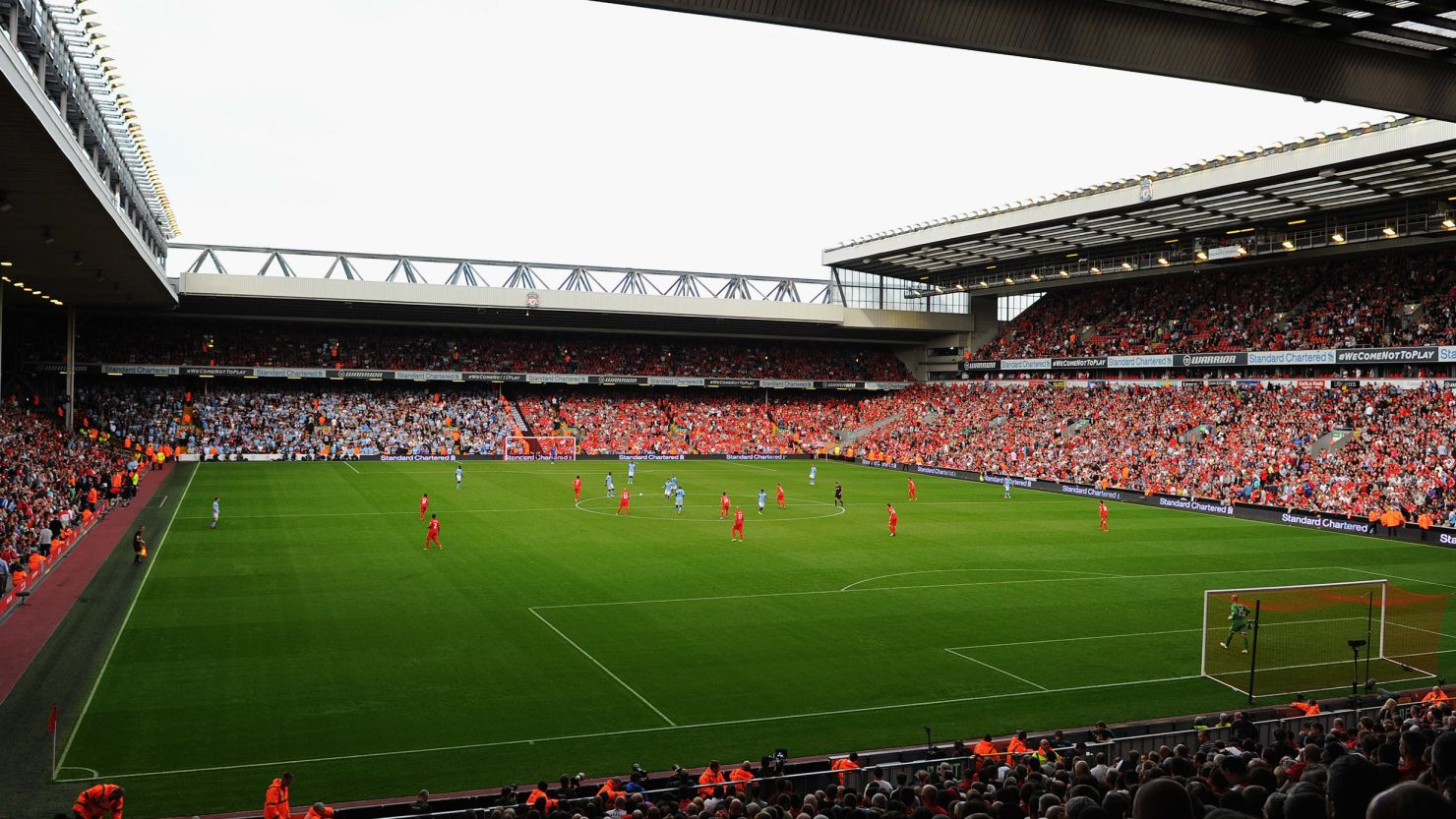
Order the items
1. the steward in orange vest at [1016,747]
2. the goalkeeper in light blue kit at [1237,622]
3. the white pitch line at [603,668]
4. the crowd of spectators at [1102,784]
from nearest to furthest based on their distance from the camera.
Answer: the crowd of spectators at [1102,784] → the steward in orange vest at [1016,747] → the white pitch line at [603,668] → the goalkeeper in light blue kit at [1237,622]

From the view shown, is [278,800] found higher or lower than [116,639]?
higher

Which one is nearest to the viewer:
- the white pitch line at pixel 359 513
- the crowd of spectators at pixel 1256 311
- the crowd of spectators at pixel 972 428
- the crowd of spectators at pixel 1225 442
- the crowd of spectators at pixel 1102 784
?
the crowd of spectators at pixel 1102 784

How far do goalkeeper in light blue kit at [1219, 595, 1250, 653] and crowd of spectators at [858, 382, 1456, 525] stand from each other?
2299 cm

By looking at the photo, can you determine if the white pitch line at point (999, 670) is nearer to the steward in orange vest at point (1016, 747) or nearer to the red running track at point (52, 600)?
the steward in orange vest at point (1016, 747)

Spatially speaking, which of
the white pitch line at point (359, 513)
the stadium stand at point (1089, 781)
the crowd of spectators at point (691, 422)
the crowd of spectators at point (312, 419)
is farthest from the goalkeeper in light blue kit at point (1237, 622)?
the crowd of spectators at point (312, 419)

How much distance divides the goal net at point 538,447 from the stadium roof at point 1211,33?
209ft

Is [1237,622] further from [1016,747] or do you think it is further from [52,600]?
[52,600]

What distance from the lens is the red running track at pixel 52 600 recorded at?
765 inches

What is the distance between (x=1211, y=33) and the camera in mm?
12977

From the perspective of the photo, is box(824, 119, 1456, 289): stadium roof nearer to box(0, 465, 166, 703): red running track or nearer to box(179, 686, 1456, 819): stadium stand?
box(179, 686, 1456, 819): stadium stand

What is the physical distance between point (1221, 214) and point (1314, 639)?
117 ft

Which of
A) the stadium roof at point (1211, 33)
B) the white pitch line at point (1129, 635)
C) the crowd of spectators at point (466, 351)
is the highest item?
the stadium roof at point (1211, 33)

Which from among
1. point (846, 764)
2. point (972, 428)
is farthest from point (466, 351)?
point (846, 764)

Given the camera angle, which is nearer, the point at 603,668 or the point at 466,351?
the point at 603,668
